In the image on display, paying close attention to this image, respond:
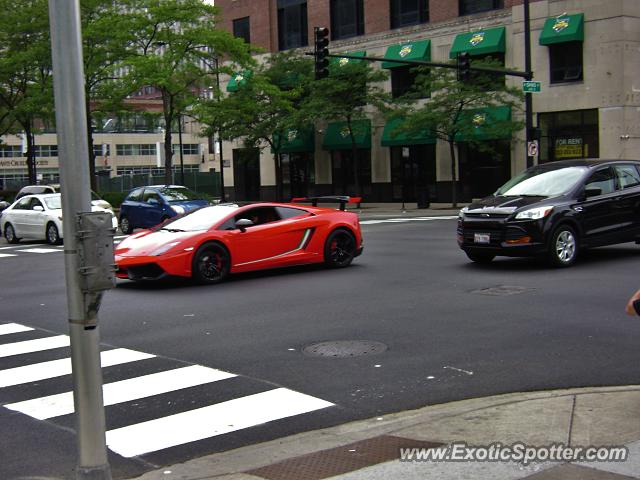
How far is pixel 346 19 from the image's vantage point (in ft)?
155

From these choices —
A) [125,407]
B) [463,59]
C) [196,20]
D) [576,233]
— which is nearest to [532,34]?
[463,59]

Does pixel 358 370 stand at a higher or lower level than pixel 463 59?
lower

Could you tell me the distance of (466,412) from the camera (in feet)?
19.5

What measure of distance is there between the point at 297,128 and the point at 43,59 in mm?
13300

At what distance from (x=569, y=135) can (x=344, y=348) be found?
31.9 metres

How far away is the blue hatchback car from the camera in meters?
26.6

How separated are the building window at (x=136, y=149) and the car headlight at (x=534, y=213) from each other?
346 feet

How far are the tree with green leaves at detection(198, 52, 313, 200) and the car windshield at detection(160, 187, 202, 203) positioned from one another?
13.9m

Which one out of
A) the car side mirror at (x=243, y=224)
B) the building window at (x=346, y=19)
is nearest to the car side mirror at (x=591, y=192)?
the car side mirror at (x=243, y=224)

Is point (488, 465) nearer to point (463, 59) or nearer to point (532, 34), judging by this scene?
point (463, 59)

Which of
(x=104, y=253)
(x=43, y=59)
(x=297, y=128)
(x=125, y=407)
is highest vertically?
(x=43, y=59)

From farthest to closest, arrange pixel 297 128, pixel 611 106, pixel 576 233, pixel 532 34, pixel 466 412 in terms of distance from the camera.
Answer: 1. pixel 297 128
2. pixel 532 34
3. pixel 611 106
4. pixel 576 233
5. pixel 466 412

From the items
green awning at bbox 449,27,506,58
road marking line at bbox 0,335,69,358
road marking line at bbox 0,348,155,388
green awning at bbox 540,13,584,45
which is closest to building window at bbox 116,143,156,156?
green awning at bbox 449,27,506,58

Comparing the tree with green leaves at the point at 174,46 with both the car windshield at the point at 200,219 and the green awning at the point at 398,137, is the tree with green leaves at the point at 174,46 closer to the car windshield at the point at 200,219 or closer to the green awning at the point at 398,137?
the green awning at the point at 398,137
